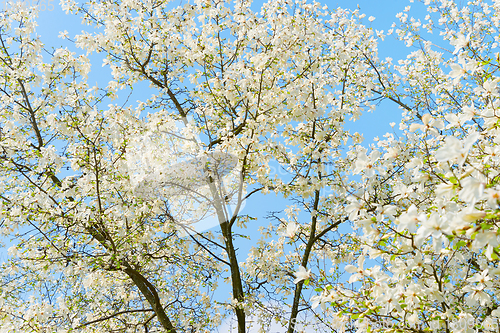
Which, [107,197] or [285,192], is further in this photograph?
[285,192]

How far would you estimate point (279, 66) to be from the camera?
22.2 ft

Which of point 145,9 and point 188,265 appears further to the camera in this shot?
point 145,9

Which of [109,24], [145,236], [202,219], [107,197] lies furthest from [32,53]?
[202,219]

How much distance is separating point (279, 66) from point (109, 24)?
4.00 m

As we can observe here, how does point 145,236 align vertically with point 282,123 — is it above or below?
below

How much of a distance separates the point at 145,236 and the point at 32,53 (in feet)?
15.3

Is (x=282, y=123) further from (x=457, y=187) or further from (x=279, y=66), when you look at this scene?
(x=457, y=187)

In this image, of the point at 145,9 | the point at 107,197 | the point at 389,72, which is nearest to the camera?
the point at 107,197

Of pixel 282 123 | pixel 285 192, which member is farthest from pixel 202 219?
pixel 282 123

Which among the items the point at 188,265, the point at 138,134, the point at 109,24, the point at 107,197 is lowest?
the point at 188,265

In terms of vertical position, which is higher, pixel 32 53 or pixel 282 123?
pixel 32 53

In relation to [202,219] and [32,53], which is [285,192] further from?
[32,53]

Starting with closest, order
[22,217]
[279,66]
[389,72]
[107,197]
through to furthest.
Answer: [22,217] < [107,197] < [279,66] < [389,72]

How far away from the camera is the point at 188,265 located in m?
7.61
